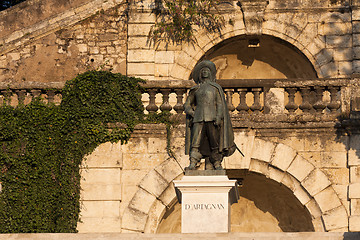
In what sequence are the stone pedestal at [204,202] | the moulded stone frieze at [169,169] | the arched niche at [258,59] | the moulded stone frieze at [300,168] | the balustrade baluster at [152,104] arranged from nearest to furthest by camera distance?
1. the stone pedestal at [204,202]
2. the moulded stone frieze at [300,168]
3. the moulded stone frieze at [169,169]
4. the balustrade baluster at [152,104]
5. the arched niche at [258,59]

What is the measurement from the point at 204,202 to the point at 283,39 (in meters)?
6.97

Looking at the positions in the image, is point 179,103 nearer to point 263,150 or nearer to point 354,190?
point 263,150

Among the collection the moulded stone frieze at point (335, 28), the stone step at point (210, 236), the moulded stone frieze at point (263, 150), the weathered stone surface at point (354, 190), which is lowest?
the stone step at point (210, 236)

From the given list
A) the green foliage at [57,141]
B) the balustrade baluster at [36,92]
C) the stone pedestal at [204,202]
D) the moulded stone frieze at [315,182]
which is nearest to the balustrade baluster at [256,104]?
the moulded stone frieze at [315,182]

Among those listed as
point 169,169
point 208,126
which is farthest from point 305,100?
point 208,126

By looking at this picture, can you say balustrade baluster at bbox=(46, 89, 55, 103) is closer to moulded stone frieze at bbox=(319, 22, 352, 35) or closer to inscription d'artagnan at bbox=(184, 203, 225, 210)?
inscription d'artagnan at bbox=(184, 203, 225, 210)

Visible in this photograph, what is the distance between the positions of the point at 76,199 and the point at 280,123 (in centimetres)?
374

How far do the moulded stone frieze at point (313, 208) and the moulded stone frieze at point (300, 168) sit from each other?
426mm

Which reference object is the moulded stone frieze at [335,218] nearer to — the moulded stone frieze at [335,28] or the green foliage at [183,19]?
the moulded stone frieze at [335,28]

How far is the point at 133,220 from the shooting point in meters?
15.1

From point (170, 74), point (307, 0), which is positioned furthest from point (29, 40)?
point (307, 0)

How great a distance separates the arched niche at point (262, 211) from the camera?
53.9 ft

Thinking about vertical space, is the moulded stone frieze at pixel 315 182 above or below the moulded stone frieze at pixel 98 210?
above

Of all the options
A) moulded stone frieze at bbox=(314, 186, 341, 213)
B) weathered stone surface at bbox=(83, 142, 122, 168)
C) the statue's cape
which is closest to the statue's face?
the statue's cape
